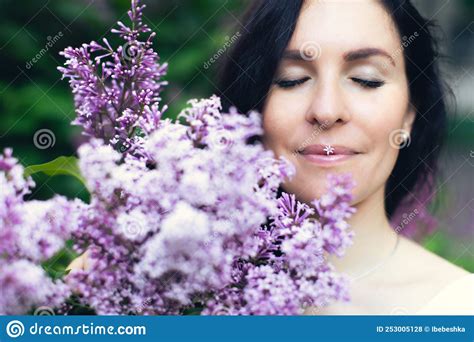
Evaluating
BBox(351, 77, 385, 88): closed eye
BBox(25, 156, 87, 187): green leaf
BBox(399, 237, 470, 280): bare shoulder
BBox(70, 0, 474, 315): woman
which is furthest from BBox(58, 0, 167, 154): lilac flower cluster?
BBox(399, 237, 470, 280): bare shoulder

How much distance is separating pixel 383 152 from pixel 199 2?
57cm

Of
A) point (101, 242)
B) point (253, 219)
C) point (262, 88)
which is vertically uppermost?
point (262, 88)

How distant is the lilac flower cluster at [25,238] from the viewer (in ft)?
2.54

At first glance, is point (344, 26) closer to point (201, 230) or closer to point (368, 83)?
point (368, 83)

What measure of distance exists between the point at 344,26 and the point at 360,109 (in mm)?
138

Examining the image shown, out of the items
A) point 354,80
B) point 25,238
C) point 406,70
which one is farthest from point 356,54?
point 25,238

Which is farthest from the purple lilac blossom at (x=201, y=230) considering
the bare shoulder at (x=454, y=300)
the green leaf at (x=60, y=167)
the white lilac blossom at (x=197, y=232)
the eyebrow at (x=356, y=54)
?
the bare shoulder at (x=454, y=300)

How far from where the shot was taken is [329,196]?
2.81 ft

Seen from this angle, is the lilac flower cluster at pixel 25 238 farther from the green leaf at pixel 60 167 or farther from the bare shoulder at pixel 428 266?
the bare shoulder at pixel 428 266

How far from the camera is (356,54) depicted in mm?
1153

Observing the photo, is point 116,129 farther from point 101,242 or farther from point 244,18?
point 244,18
